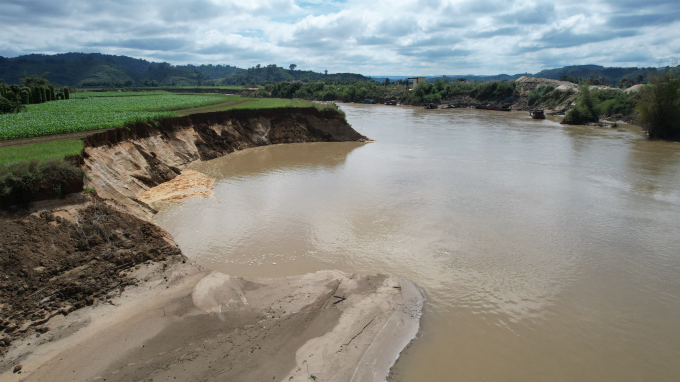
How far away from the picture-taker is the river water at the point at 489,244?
8.72 m

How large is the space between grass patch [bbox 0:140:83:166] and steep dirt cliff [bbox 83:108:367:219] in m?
0.81

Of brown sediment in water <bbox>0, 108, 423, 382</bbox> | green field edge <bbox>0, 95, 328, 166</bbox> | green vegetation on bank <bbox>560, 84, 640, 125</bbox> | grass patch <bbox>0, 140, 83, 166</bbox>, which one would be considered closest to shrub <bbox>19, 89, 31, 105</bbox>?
green field edge <bbox>0, 95, 328, 166</bbox>

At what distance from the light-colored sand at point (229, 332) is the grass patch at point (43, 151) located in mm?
6762

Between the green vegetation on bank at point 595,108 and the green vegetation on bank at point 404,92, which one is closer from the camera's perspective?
the green vegetation on bank at point 595,108

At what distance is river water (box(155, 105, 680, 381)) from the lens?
8.72 m

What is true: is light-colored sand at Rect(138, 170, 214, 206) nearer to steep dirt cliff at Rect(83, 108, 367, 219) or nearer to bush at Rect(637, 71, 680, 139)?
steep dirt cliff at Rect(83, 108, 367, 219)

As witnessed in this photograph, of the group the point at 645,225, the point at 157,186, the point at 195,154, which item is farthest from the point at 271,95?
the point at 645,225

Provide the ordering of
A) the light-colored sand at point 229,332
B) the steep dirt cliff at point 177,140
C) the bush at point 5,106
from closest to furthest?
the light-colored sand at point 229,332 → the steep dirt cliff at point 177,140 → the bush at point 5,106

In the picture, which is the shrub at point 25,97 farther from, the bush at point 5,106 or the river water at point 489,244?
the river water at point 489,244

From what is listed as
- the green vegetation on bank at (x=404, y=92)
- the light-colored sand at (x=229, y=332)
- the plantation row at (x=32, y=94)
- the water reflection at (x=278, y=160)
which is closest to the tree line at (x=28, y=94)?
the plantation row at (x=32, y=94)

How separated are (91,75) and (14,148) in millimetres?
195592

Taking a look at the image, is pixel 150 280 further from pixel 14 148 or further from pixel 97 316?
pixel 14 148

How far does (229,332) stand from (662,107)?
4804cm

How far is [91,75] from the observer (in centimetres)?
17225
